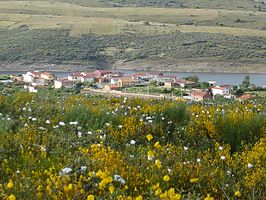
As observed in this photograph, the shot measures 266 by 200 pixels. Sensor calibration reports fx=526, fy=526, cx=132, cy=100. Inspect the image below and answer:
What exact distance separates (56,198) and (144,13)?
13313cm

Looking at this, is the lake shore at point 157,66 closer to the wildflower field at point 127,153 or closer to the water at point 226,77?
the water at point 226,77

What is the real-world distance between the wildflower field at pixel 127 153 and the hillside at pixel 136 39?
77439 millimetres

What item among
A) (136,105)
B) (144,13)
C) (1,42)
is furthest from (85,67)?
(136,105)

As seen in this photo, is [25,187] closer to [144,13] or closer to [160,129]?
[160,129]

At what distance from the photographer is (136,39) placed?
3954 inches

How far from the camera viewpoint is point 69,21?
373ft

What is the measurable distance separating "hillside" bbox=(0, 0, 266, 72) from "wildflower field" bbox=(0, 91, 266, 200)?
77439 mm

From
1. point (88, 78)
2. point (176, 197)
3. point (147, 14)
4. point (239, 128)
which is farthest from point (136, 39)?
point (176, 197)

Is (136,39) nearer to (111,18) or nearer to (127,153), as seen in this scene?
(111,18)

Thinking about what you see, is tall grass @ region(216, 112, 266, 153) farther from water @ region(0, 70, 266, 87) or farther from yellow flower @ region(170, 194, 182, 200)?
water @ region(0, 70, 266, 87)

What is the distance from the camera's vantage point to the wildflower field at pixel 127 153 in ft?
12.8

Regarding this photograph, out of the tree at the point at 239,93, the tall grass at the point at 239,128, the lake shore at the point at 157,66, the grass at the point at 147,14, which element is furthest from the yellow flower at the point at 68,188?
the grass at the point at 147,14

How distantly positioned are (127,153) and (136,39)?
96.0m

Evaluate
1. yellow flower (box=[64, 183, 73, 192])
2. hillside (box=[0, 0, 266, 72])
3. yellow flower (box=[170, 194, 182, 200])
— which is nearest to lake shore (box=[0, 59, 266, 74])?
hillside (box=[0, 0, 266, 72])
